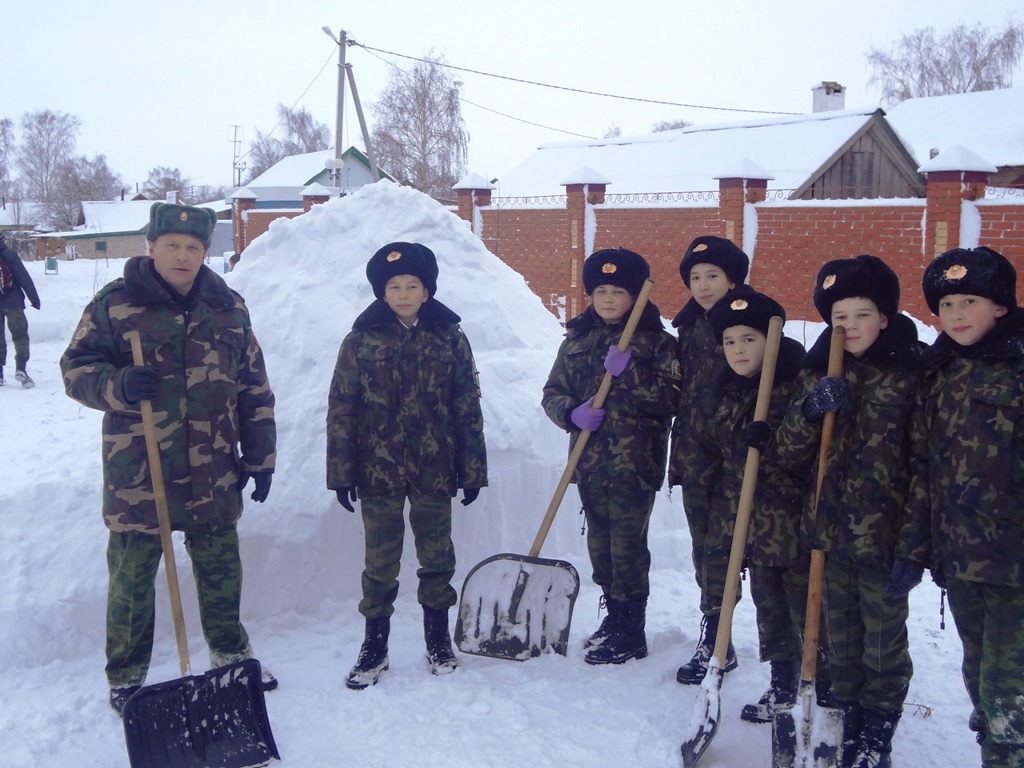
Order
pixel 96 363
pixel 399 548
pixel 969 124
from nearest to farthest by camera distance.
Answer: pixel 96 363 → pixel 399 548 → pixel 969 124

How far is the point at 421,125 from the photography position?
34594 mm

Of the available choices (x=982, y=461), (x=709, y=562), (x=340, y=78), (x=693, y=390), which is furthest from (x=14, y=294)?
(x=340, y=78)

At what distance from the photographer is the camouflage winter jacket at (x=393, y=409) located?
3.39 m

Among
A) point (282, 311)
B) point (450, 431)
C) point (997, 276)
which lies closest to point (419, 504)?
point (450, 431)

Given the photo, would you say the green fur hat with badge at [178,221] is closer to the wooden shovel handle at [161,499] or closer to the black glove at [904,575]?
the wooden shovel handle at [161,499]

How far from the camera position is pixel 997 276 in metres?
2.37

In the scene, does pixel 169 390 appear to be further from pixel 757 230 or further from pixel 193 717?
pixel 757 230

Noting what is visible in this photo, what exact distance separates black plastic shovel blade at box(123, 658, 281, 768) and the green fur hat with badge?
5.08ft

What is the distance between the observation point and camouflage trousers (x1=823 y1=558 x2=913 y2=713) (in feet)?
8.50

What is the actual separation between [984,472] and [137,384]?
263 cm

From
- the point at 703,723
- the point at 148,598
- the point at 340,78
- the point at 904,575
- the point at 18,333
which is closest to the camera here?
the point at 904,575

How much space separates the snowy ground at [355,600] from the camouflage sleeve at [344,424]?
78 cm

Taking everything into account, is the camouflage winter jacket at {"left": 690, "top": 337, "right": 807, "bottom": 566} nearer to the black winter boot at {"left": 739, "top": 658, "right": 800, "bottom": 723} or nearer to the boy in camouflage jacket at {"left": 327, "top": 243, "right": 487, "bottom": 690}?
the black winter boot at {"left": 739, "top": 658, "right": 800, "bottom": 723}

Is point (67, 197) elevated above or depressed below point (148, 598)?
above
